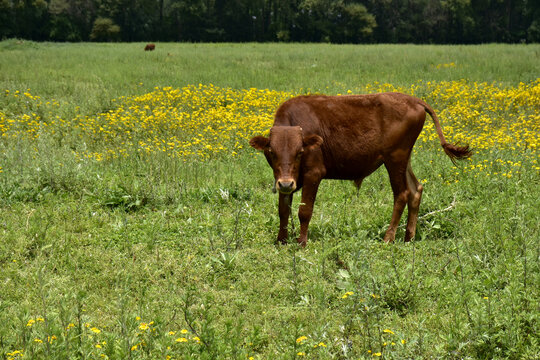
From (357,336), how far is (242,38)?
228ft

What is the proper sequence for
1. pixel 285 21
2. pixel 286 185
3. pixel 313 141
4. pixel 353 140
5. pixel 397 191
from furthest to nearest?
pixel 285 21 → pixel 397 191 → pixel 353 140 → pixel 313 141 → pixel 286 185

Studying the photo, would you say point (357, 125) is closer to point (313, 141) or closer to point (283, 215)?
point (313, 141)

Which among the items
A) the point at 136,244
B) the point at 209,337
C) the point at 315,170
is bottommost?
the point at 136,244

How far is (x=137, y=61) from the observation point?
22562 millimetres

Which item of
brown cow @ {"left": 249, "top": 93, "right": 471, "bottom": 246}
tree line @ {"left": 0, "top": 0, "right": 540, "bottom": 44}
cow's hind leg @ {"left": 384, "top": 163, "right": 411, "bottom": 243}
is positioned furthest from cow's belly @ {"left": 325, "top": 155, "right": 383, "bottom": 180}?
tree line @ {"left": 0, "top": 0, "right": 540, "bottom": 44}

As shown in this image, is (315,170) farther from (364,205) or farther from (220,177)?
(220,177)

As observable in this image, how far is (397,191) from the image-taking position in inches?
246

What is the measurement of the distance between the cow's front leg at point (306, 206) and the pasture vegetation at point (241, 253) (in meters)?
0.15

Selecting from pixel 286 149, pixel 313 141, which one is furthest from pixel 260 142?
pixel 313 141

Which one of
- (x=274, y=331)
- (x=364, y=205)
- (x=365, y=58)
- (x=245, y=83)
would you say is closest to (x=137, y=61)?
(x=245, y=83)

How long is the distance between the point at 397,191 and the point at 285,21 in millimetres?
67123

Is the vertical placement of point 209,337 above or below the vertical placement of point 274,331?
above

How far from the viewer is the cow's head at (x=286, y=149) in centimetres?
543

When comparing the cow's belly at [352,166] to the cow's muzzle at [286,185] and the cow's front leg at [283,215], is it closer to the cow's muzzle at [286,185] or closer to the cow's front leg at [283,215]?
the cow's front leg at [283,215]
